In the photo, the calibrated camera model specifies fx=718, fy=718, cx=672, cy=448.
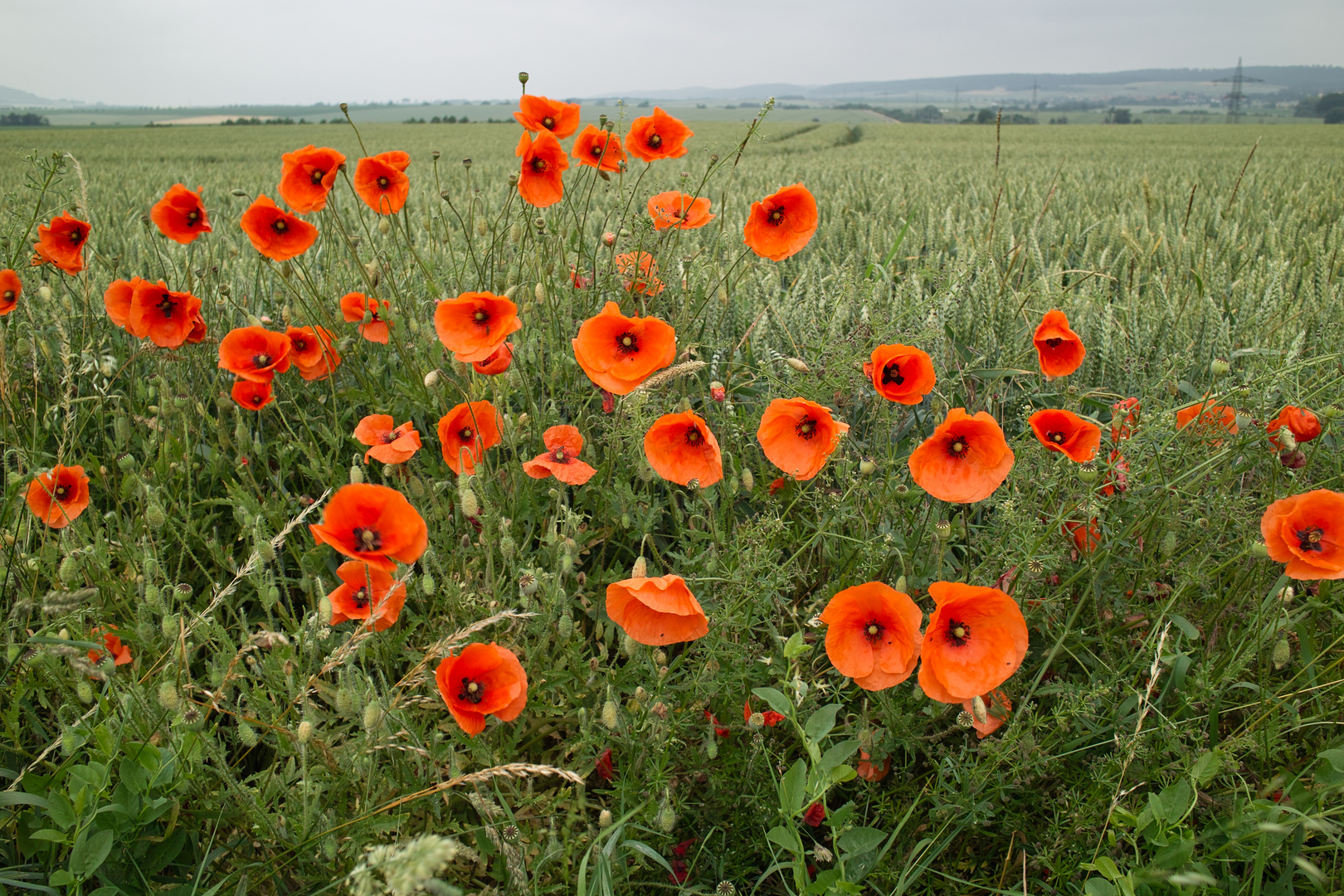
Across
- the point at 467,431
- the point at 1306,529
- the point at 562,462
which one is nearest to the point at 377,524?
the point at 562,462

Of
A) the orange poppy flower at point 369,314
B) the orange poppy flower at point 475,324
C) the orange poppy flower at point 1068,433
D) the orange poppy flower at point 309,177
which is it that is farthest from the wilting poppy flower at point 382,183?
the orange poppy flower at point 1068,433

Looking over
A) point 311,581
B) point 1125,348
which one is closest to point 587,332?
point 311,581

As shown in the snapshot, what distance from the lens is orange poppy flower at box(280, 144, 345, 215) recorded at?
1.83 m

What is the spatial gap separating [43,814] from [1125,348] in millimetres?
2686

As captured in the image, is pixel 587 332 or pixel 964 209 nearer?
pixel 587 332

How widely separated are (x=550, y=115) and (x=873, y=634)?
5.77 ft

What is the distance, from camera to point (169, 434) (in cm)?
183

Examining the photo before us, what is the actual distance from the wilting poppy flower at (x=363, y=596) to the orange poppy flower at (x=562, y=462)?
0.33 meters

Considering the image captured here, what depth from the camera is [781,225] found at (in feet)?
6.10

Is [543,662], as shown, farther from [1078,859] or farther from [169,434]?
[169,434]

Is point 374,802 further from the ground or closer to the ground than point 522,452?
closer to the ground

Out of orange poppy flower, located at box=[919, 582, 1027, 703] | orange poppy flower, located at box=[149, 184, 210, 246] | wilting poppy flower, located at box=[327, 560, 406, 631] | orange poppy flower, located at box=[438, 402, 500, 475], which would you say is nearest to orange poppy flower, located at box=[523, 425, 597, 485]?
orange poppy flower, located at box=[438, 402, 500, 475]

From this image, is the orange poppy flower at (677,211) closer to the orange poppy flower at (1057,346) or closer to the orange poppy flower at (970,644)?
the orange poppy flower at (1057,346)

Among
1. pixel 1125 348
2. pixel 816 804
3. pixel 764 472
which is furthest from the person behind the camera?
pixel 1125 348
